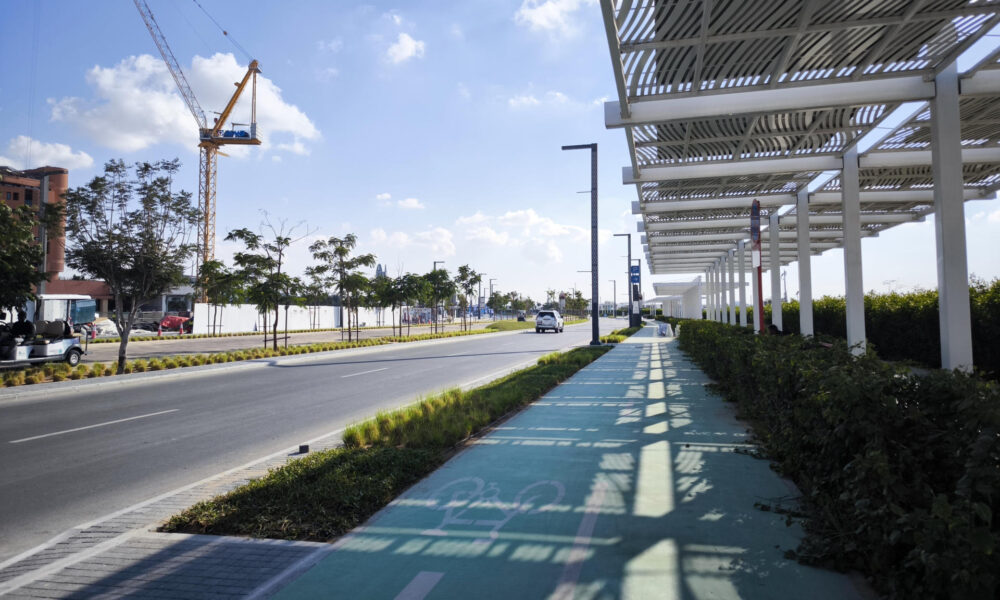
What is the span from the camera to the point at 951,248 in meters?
7.66

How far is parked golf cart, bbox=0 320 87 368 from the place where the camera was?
17.3 metres

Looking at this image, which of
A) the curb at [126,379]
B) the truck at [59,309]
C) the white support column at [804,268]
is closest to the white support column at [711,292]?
the white support column at [804,268]

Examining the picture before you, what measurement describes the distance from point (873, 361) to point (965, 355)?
4.56m

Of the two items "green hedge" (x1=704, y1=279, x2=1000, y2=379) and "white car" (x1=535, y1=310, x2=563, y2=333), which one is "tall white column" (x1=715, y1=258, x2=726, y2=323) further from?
"white car" (x1=535, y1=310, x2=563, y2=333)

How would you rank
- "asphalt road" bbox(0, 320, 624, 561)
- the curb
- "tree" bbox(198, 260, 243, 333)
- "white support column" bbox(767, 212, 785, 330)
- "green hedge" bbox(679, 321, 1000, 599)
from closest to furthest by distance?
1. "green hedge" bbox(679, 321, 1000, 599)
2. "asphalt road" bbox(0, 320, 624, 561)
3. the curb
4. "white support column" bbox(767, 212, 785, 330)
5. "tree" bbox(198, 260, 243, 333)

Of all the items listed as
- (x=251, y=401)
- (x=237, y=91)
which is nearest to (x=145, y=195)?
(x=251, y=401)

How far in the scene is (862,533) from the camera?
3398mm

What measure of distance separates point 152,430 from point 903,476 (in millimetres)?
9796

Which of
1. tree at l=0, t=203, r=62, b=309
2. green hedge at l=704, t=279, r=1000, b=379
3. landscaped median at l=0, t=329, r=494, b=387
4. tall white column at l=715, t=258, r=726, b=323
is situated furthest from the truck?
tall white column at l=715, t=258, r=726, b=323

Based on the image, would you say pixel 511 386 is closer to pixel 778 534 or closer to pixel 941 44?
pixel 778 534

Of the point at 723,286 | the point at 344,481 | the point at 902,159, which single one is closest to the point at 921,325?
the point at 902,159

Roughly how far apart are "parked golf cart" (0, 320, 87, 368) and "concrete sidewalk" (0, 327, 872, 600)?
1642 centimetres

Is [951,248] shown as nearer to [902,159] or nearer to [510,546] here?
[902,159]

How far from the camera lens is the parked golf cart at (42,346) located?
17.3 metres
